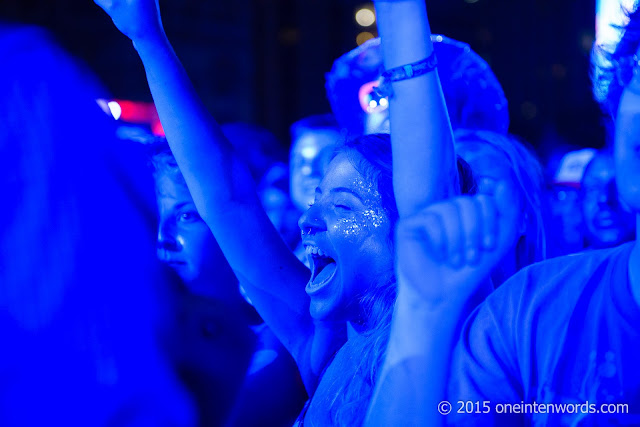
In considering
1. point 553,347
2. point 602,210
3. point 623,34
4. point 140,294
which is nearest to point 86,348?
point 140,294

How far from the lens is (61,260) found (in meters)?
1.68

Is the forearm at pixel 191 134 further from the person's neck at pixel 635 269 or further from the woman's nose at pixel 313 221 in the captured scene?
the person's neck at pixel 635 269

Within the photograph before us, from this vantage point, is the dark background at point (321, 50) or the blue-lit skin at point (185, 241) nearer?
the blue-lit skin at point (185, 241)

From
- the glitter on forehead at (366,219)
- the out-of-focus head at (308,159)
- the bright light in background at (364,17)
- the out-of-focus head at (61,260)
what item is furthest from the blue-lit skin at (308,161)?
the bright light in background at (364,17)

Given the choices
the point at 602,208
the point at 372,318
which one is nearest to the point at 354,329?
the point at 372,318

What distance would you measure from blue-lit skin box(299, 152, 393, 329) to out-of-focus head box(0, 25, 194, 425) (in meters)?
0.66

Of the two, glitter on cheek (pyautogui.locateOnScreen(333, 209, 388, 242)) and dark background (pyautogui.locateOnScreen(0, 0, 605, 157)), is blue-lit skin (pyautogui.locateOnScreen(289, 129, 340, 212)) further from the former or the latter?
dark background (pyautogui.locateOnScreen(0, 0, 605, 157))

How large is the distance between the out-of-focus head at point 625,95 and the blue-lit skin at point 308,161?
1790 millimetres

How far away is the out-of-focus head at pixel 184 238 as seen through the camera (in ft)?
7.29

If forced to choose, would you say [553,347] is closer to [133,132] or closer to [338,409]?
[338,409]

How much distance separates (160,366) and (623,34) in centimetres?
152

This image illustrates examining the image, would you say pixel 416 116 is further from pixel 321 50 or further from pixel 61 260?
pixel 321 50

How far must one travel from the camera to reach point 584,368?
3.38 feet

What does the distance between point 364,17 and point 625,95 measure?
7.74m
